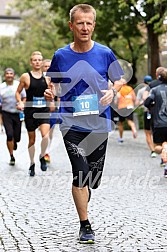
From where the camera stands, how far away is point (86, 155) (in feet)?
18.7

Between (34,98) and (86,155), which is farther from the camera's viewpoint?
(34,98)

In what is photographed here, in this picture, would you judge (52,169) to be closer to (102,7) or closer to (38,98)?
(38,98)

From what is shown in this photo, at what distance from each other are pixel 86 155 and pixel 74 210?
5.14 feet

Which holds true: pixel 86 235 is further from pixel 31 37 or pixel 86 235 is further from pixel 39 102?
pixel 31 37

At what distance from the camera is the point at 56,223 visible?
6.31 m

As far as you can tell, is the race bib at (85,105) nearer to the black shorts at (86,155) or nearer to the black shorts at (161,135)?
the black shorts at (86,155)

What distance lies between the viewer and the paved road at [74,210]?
536 cm

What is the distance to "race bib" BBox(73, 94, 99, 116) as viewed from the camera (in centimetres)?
557

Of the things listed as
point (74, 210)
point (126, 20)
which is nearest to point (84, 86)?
point (74, 210)

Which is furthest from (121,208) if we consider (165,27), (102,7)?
(102,7)

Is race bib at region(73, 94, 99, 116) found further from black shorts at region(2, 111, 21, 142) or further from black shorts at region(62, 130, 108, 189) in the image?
black shorts at region(2, 111, 21, 142)

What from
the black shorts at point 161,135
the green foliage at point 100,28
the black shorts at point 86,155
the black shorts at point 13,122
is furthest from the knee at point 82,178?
the green foliage at point 100,28

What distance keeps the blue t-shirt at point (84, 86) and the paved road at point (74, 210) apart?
97 centimetres

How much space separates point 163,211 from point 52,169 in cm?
488
